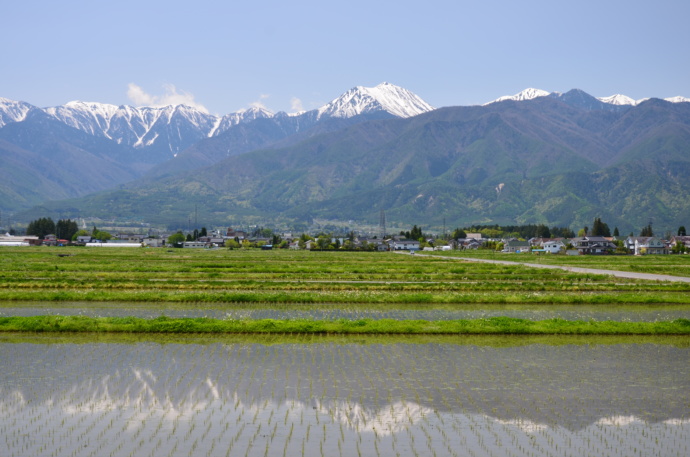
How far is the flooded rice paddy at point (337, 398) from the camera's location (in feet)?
37.3

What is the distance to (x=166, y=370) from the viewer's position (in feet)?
54.5

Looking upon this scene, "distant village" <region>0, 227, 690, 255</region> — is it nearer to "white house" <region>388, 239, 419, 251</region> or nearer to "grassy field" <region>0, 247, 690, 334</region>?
"white house" <region>388, 239, 419, 251</region>

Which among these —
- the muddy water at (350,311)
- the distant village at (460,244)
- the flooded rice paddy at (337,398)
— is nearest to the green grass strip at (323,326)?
the flooded rice paddy at (337,398)

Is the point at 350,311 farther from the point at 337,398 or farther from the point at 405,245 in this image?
the point at 405,245

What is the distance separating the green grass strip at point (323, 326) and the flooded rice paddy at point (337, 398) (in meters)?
1.56

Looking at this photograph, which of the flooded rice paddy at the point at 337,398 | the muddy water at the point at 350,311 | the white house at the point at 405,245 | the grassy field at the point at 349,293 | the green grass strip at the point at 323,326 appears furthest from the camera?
the white house at the point at 405,245

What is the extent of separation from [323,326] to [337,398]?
887 centimetres

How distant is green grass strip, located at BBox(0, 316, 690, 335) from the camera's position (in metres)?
22.6

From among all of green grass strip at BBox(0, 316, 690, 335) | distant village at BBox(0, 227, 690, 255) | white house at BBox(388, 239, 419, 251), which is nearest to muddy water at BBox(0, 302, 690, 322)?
green grass strip at BBox(0, 316, 690, 335)

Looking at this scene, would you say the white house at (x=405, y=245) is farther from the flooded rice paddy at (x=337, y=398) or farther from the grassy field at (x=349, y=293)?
the flooded rice paddy at (x=337, y=398)

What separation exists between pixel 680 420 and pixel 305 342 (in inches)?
434

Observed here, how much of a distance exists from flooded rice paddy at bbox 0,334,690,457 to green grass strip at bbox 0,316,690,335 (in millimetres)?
1560

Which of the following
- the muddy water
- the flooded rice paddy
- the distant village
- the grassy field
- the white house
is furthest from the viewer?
the white house

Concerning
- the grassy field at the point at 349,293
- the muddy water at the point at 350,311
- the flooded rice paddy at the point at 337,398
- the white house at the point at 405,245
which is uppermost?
the white house at the point at 405,245
